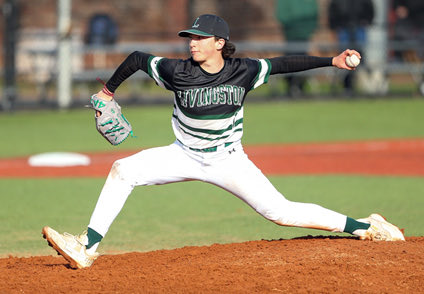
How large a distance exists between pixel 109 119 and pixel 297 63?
1.41m

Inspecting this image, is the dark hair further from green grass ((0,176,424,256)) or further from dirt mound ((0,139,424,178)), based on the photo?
dirt mound ((0,139,424,178))

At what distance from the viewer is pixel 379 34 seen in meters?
21.1

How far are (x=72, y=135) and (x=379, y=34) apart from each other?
980cm

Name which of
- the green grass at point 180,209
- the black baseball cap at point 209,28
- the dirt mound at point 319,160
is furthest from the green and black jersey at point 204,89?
the dirt mound at point 319,160

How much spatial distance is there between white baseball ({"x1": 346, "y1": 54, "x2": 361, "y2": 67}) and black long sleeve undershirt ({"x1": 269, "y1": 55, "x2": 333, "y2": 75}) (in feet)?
0.48

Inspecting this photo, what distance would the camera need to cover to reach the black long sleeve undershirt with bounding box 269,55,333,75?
5727mm

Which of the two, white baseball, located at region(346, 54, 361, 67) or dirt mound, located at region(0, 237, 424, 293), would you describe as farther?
white baseball, located at region(346, 54, 361, 67)

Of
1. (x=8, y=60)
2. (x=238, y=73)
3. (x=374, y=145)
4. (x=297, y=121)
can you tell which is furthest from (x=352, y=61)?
(x=8, y=60)

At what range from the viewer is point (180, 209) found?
28.0 feet

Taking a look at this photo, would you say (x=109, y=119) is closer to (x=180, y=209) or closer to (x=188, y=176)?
(x=188, y=176)

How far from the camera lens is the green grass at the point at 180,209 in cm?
712

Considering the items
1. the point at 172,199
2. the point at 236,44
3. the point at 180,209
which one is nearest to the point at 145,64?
the point at 180,209

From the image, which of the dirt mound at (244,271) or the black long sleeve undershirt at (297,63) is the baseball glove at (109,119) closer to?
the dirt mound at (244,271)

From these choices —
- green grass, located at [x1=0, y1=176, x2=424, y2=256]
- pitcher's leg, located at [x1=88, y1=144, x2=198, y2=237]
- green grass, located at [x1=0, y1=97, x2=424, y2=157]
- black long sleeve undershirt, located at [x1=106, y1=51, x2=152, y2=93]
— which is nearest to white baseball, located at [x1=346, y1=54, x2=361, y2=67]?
pitcher's leg, located at [x1=88, y1=144, x2=198, y2=237]
